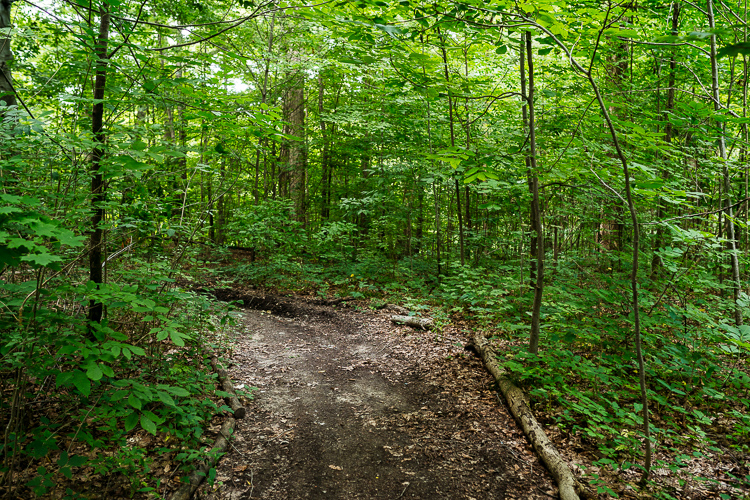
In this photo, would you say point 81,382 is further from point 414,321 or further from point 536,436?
point 414,321

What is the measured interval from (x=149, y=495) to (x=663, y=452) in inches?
190

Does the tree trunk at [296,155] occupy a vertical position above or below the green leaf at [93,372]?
above

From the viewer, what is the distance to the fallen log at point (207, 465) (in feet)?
9.42

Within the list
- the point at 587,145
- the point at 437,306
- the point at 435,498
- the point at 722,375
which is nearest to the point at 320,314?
the point at 437,306

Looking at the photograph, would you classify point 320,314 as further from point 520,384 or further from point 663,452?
point 663,452

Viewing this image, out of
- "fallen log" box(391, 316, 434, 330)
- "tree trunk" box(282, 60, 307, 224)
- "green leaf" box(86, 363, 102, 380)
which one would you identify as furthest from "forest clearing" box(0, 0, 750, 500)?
Result: "tree trunk" box(282, 60, 307, 224)

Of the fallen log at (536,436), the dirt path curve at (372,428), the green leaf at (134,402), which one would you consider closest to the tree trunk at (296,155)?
the dirt path curve at (372,428)

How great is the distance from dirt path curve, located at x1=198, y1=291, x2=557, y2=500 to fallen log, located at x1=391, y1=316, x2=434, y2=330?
424 millimetres

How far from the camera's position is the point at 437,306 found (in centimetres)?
869

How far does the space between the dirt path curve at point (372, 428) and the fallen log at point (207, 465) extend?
0.37ft

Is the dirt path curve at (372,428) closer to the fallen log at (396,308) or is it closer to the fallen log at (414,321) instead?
the fallen log at (414,321)

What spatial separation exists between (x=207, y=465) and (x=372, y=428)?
5.82 feet

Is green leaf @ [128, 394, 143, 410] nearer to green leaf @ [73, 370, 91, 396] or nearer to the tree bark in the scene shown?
green leaf @ [73, 370, 91, 396]

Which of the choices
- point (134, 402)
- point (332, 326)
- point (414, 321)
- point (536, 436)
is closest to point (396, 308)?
point (414, 321)
